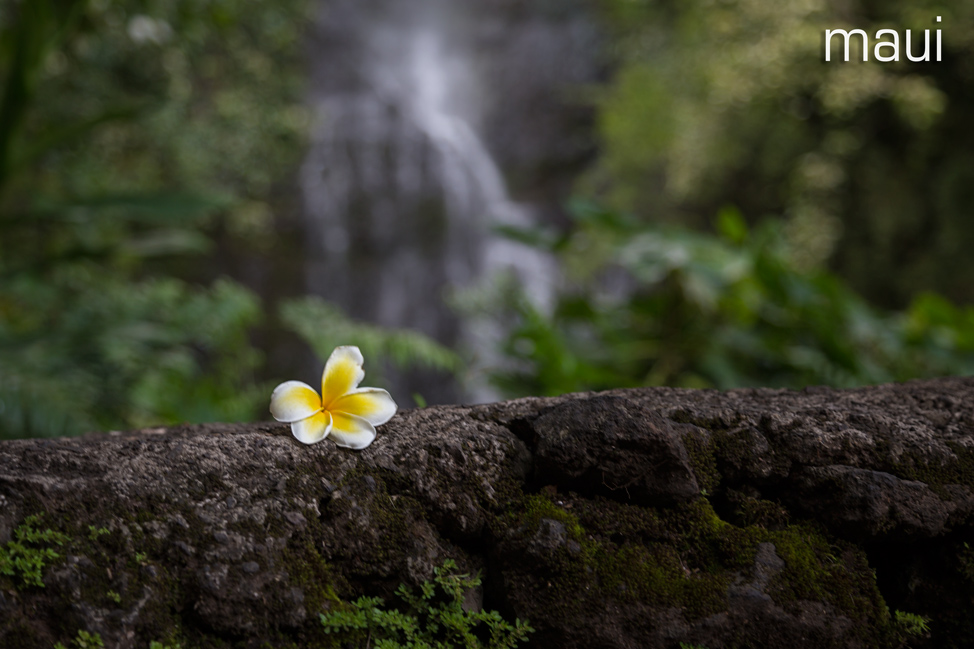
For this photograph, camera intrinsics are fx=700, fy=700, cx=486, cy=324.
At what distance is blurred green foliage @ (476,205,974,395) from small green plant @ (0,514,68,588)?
167 centimetres

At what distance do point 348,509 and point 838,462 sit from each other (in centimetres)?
62

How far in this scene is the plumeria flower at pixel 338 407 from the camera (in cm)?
88

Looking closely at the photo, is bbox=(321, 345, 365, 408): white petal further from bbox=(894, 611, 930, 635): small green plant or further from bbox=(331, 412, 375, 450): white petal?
bbox=(894, 611, 930, 635): small green plant

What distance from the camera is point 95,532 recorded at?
0.75 meters

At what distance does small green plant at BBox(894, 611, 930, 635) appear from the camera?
833mm

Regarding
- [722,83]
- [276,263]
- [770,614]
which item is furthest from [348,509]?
Answer: [276,263]

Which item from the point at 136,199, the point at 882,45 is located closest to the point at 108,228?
the point at 136,199

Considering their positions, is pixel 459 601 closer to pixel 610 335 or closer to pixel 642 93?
pixel 610 335

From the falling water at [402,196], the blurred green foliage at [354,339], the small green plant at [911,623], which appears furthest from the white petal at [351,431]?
the falling water at [402,196]

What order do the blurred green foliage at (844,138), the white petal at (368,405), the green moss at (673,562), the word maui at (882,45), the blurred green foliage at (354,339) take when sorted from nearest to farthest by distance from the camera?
the green moss at (673,562), the white petal at (368,405), the blurred green foliage at (354,339), the word maui at (882,45), the blurred green foliage at (844,138)

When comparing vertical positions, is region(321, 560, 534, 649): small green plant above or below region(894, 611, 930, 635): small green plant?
below

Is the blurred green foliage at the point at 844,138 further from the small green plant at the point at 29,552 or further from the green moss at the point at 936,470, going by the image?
the small green plant at the point at 29,552

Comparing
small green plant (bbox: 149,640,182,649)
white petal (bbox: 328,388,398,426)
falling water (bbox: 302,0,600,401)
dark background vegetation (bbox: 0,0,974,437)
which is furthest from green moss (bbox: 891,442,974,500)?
falling water (bbox: 302,0,600,401)

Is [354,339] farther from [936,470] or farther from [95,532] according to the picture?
[936,470]
